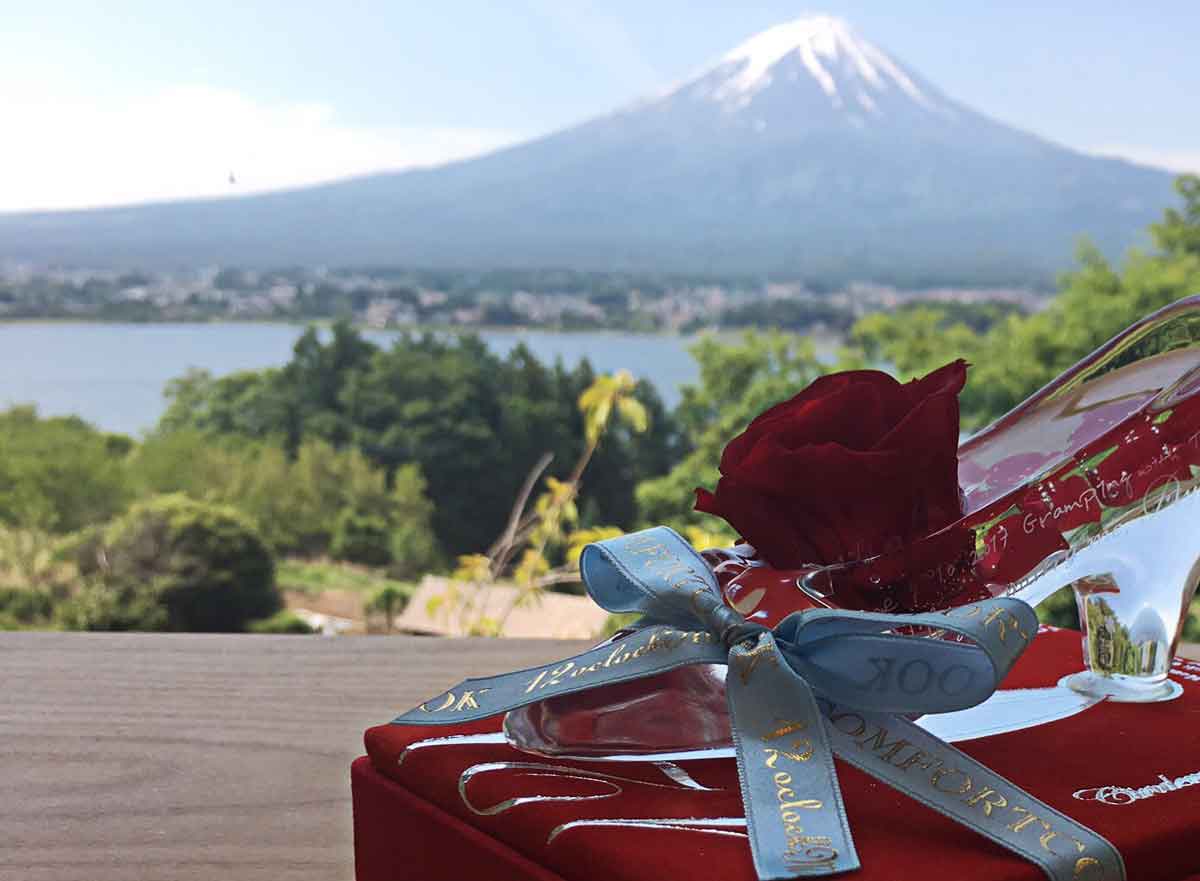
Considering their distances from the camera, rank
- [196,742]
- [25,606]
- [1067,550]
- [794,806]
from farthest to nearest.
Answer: [25,606]
[196,742]
[1067,550]
[794,806]

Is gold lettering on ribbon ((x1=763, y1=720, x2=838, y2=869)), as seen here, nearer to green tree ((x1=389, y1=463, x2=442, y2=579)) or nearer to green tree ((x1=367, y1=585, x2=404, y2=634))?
green tree ((x1=367, y1=585, x2=404, y2=634))

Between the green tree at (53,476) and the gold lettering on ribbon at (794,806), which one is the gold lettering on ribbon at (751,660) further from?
the green tree at (53,476)

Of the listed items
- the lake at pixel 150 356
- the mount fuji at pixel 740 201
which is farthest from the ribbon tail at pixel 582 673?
the mount fuji at pixel 740 201

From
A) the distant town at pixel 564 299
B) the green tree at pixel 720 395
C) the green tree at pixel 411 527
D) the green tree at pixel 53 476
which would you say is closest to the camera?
the green tree at pixel 53 476

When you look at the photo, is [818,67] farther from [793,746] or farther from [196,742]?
[793,746]

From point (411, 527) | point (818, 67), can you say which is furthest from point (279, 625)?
point (818, 67)

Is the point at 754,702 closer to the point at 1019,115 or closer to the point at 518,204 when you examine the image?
the point at 518,204

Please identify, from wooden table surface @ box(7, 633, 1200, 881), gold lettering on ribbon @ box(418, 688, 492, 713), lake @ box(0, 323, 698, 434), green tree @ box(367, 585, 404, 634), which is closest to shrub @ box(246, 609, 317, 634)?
green tree @ box(367, 585, 404, 634)

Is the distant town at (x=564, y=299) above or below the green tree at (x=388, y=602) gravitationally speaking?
above
